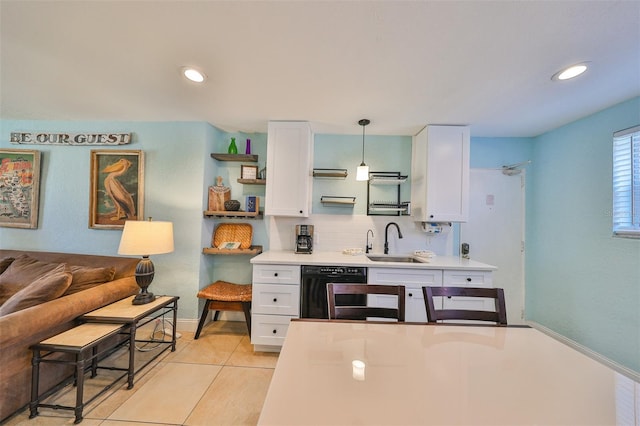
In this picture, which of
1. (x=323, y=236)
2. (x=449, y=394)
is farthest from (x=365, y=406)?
(x=323, y=236)

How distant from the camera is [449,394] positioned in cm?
72

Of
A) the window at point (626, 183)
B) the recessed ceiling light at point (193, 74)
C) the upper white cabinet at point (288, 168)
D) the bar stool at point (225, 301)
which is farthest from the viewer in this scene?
the upper white cabinet at point (288, 168)

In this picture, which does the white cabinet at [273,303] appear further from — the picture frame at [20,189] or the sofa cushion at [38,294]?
the picture frame at [20,189]

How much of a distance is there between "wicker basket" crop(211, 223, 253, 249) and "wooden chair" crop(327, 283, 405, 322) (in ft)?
6.33

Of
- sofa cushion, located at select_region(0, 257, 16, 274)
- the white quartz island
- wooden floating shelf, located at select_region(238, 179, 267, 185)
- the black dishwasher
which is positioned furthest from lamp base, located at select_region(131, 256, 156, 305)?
sofa cushion, located at select_region(0, 257, 16, 274)

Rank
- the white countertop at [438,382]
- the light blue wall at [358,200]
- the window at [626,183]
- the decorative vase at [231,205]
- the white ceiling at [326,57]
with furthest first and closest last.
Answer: the decorative vase at [231,205] < the light blue wall at [358,200] < the window at [626,183] < the white ceiling at [326,57] < the white countertop at [438,382]

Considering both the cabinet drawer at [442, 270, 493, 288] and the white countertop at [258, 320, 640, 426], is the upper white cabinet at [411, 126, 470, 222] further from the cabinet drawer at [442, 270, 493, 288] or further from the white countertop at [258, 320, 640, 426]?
the white countertop at [258, 320, 640, 426]

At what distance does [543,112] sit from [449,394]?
114 inches

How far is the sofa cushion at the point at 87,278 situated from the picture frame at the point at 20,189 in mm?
1662

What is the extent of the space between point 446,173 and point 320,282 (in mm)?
1859

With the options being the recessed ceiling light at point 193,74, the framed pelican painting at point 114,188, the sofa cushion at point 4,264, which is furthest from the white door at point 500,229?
the sofa cushion at point 4,264

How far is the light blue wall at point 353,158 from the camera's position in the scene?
311 cm

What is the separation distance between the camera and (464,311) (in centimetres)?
139

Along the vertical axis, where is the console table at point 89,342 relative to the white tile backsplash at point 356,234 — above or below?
below
